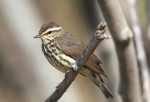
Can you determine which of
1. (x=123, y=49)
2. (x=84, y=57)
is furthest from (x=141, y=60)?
(x=84, y=57)

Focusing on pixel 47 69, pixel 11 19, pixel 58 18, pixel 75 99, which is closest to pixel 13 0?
pixel 11 19

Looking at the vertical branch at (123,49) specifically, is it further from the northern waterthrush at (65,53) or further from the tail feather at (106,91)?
the tail feather at (106,91)

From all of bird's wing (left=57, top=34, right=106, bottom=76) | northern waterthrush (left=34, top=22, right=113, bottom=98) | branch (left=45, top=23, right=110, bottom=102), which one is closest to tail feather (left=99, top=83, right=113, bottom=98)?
northern waterthrush (left=34, top=22, right=113, bottom=98)

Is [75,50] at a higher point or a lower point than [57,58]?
higher

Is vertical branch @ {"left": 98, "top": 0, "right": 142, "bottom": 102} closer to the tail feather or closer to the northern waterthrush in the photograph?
the northern waterthrush

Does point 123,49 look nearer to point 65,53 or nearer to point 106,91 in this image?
point 106,91

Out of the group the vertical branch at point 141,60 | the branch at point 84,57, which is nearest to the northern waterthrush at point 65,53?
the vertical branch at point 141,60

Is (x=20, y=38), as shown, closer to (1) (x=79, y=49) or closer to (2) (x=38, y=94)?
(2) (x=38, y=94)
